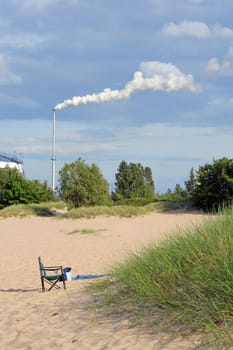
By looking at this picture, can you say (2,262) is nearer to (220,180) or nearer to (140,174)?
(220,180)

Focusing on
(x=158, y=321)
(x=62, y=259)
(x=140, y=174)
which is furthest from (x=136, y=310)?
(x=140, y=174)

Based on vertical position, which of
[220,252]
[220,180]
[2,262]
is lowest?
[2,262]

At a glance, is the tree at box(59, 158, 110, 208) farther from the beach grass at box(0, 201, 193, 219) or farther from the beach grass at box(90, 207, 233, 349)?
the beach grass at box(90, 207, 233, 349)

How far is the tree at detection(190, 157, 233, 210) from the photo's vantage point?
1078 inches

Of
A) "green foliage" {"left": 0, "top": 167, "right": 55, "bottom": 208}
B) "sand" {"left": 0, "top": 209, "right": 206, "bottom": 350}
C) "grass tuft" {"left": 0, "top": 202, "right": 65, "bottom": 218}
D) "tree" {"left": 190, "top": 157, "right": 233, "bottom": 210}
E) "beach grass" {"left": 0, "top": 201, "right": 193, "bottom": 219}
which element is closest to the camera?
"sand" {"left": 0, "top": 209, "right": 206, "bottom": 350}

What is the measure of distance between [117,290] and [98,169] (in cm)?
2771

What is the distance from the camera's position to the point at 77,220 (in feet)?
93.1

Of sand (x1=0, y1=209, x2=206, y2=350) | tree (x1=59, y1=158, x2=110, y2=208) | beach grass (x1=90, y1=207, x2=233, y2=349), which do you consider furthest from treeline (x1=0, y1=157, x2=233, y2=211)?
beach grass (x1=90, y1=207, x2=233, y2=349)

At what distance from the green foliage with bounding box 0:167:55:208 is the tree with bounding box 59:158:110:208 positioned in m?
4.69

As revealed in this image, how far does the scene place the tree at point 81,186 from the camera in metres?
33.5

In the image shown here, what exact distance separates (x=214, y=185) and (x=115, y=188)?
19.2 metres

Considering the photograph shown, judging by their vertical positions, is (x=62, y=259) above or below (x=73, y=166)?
below

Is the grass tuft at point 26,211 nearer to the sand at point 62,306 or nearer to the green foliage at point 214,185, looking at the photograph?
the green foliage at point 214,185

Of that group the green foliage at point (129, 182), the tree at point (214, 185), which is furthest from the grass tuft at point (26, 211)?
the green foliage at point (129, 182)
